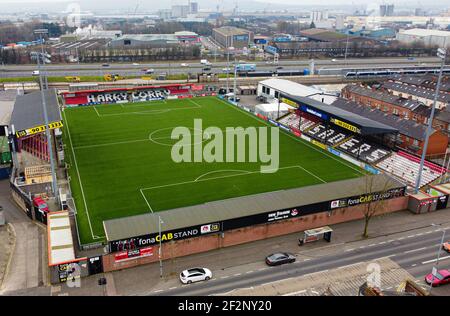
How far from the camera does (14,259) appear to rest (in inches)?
1224

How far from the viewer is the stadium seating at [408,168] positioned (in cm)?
4728

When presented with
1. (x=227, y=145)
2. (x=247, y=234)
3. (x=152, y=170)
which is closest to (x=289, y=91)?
(x=227, y=145)

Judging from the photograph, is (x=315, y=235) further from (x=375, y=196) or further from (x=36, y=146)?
(x=36, y=146)

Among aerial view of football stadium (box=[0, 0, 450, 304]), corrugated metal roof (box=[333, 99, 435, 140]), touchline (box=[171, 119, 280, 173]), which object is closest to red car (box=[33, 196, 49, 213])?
aerial view of football stadium (box=[0, 0, 450, 304])

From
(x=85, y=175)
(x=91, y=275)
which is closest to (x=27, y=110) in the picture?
(x=85, y=175)

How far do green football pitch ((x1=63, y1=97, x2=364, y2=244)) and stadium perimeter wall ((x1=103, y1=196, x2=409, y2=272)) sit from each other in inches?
224

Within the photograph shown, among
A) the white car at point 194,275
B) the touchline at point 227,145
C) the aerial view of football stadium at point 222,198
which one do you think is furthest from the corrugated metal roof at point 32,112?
the white car at point 194,275

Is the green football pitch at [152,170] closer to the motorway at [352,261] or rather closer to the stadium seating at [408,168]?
the stadium seating at [408,168]

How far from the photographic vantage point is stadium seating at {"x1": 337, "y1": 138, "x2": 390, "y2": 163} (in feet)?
176

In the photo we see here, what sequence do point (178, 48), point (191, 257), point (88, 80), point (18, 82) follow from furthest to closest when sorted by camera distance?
point (178, 48) → point (88, 80) → point (18, 82) → point (191, 257)

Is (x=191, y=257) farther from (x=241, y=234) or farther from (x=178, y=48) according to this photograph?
(x=178, y=48)

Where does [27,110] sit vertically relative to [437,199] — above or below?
above

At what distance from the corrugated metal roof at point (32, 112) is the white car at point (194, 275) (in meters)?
27.1

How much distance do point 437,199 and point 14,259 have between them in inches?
1612
